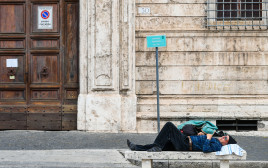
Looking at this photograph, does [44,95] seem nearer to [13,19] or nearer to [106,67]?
[106,67]

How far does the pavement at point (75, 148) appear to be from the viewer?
7348 millimetres

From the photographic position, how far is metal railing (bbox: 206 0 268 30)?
37.2 ft

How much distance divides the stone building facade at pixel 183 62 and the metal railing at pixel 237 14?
27 millimetres

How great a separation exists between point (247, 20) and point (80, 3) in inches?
160

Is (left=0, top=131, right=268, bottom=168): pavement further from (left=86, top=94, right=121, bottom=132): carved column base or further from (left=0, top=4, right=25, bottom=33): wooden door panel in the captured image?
(left=0, top=4, right=25, bottom=33): wooden door panel

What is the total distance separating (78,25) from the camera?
450 inches

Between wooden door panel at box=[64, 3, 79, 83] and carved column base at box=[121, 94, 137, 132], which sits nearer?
carved column base at box=[121, 94, 137, 132]

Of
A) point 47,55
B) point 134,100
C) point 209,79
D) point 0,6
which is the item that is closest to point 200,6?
point 209,79

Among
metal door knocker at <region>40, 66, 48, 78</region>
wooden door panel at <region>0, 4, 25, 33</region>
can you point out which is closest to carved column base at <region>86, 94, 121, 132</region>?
metal door knocker at <region>40, 66, 48, 78</region>

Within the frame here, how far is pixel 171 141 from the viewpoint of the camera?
6656 mm

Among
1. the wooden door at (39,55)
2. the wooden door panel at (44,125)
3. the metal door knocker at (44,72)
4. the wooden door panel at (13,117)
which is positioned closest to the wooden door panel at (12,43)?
the wooden door at (39,55)

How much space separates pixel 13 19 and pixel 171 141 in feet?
21.0

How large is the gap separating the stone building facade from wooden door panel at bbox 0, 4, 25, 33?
156 centimetres

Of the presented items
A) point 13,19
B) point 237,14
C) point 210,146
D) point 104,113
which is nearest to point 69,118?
point 104,113
